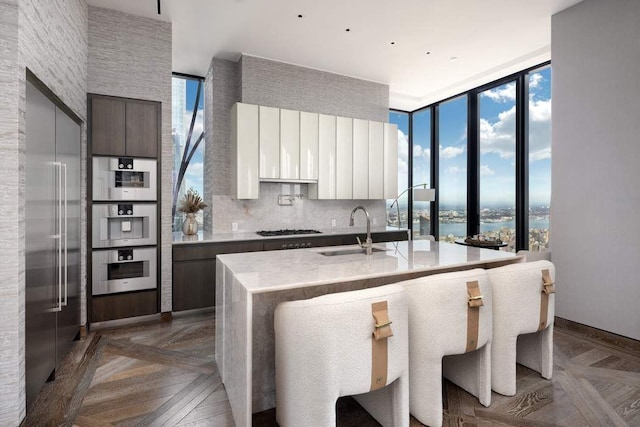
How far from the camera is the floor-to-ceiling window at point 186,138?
4664mm

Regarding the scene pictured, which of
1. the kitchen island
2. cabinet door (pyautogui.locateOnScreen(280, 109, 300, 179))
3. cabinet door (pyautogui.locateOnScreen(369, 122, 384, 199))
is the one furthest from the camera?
cabinet door (pyautogui.locateOnScreen(369, 122, 384, 199))

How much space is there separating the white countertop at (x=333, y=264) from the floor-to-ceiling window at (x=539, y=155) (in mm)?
2125

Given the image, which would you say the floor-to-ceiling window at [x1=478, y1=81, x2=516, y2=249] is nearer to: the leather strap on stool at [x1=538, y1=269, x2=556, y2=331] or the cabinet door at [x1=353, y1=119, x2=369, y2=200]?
the cabinet door at [x1=353, y1=119, x2=369, y2=200]

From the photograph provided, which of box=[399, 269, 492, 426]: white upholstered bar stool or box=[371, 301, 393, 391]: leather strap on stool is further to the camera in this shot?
box=[399, 269, 492, 426]: white upholstered bar stool

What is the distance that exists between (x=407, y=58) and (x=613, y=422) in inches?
163

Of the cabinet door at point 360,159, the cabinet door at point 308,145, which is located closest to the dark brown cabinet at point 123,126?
the cabinet door at point 308,145

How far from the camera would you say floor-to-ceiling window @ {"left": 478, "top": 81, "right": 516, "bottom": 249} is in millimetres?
4719

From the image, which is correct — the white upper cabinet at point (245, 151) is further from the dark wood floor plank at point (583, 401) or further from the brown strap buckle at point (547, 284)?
the dark wood floor plank at point (583, 401)

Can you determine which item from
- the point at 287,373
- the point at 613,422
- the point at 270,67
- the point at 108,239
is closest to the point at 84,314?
the point at 108,239

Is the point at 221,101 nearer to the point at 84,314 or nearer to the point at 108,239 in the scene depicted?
the point at 108,239

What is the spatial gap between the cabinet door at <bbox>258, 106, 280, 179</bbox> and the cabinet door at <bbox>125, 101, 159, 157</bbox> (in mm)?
1192

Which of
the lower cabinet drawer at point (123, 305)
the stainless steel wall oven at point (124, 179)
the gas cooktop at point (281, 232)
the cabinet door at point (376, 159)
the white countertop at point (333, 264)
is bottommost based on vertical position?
the lower cabinet drawer at point (123, 305)

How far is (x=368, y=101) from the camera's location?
206 inches

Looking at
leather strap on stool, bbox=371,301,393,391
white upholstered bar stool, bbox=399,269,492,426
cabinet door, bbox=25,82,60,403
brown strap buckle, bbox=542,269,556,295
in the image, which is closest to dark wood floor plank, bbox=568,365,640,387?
brown strap buckle, bbox=542,269,556,295
